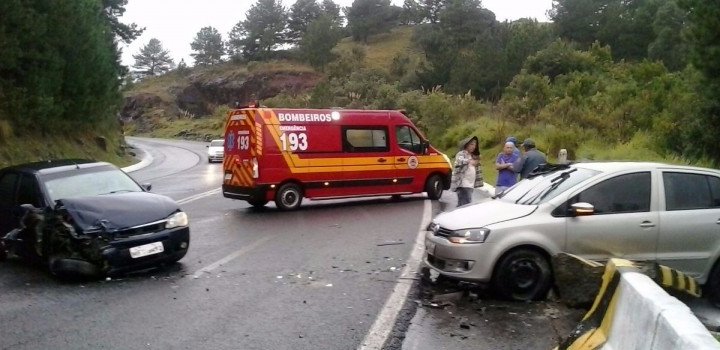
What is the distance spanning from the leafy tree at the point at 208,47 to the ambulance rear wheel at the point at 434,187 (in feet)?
310

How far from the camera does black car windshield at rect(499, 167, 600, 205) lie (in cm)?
759

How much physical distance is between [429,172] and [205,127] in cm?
7132

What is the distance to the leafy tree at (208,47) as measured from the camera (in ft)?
356

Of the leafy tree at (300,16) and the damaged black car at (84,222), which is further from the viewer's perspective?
the leafy tree at (300,16)

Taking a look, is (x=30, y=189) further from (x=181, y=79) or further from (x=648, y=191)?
(x=181, y=79)

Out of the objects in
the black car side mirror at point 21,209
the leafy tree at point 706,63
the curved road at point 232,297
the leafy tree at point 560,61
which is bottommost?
the curved road at point 232,297

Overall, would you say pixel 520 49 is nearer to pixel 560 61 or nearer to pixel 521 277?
pixel 560 61

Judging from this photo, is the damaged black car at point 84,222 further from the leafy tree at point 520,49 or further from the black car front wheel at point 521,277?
the leafy tree at point 520,49

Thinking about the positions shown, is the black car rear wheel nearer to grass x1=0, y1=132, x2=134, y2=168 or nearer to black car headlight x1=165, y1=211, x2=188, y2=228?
black car headlight x1=165, y1=211, x2=188, y2=228

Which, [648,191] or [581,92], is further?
[581,92]

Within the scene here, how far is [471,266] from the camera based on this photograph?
714 centimetres

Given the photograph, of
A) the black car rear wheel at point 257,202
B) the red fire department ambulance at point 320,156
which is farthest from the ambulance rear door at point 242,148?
the black car rear wheel at point 257,202

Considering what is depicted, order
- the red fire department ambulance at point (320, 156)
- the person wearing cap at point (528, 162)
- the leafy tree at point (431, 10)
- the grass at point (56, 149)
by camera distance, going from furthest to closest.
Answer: the leafy tree at point (431, 10), the grass at point (56, 149), the red fire department ambulance at point (320, 156), the person wearing cap at point (528, 162)

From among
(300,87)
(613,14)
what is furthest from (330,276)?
(300,87)
